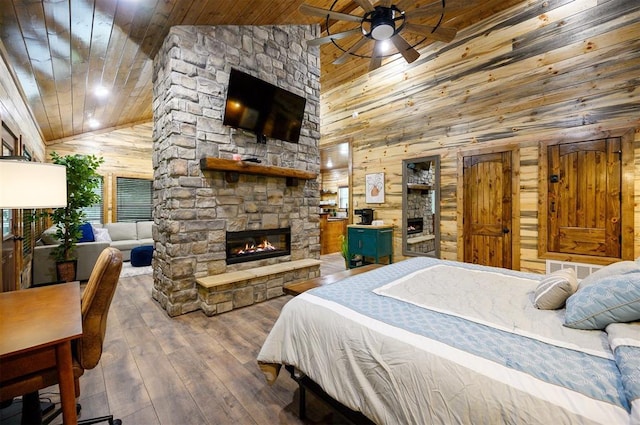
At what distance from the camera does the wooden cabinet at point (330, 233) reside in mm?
7035

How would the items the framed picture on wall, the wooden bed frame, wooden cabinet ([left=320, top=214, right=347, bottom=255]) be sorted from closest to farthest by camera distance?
the wooden bed frame < the framed picture on wall < wooden cabinet ([left=320, top=214, right=347, bottom=255])

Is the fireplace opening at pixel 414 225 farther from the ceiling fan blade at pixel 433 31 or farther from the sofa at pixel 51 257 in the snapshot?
the sofa at pixel 51 257

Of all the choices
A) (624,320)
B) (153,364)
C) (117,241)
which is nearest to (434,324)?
(624,320)

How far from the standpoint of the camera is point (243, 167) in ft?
11.0

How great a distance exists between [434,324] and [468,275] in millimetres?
1036

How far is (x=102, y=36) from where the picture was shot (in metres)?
2.76

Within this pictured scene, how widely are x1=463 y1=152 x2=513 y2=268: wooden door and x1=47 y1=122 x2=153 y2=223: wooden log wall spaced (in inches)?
284

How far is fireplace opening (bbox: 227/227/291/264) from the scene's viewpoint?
11.7 ft

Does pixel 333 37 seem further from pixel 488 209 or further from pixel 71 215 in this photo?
pixel 71 215

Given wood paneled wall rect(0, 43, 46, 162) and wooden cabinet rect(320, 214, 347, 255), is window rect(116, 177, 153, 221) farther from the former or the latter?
wooden cabinet rect(320, 214, 347, 255)

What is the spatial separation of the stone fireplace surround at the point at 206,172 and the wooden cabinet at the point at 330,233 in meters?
2.92

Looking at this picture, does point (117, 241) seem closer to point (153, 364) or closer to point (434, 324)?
point (153, 364)

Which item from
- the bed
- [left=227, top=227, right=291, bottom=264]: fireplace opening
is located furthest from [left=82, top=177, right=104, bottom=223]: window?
the bed

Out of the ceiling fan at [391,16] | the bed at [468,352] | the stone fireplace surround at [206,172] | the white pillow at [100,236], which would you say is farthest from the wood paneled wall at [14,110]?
the bed at [468,352]
